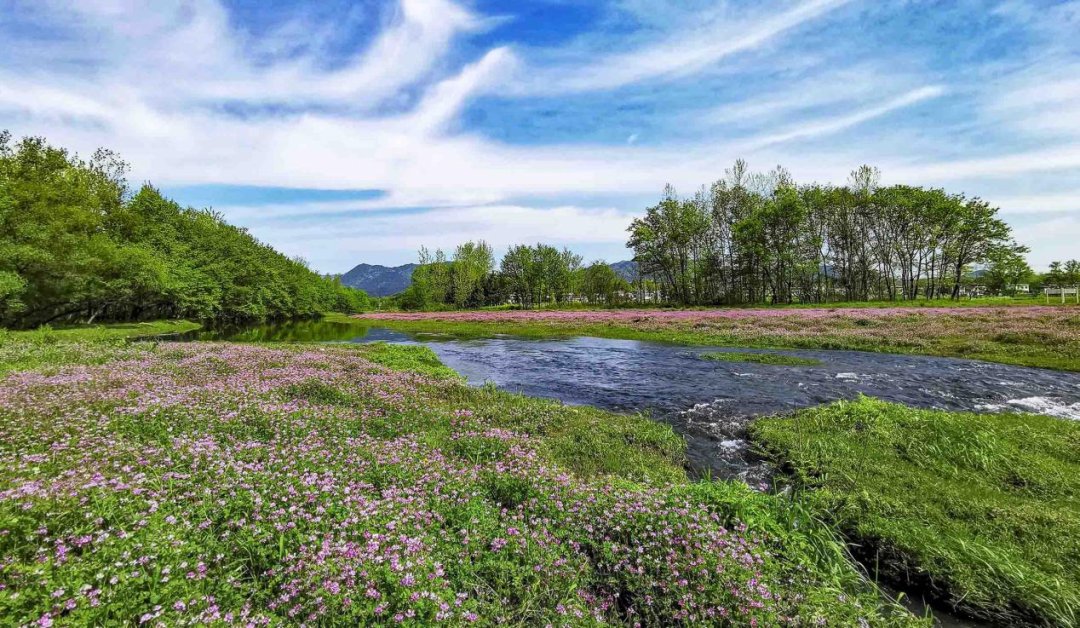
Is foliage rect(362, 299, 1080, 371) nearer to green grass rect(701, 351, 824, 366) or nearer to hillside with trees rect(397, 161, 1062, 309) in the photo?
green grass rect(701, 351, 824, 366)

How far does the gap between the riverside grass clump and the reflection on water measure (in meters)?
3.91

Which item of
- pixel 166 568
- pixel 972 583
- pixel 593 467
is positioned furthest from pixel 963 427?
pixel 166 568

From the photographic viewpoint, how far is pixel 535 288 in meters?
122

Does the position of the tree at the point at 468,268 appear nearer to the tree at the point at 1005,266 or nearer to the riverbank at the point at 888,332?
the riverbank at the point at 888,332

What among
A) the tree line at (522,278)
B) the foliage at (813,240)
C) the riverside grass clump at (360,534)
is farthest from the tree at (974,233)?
the riverside grass clump at (360,534)

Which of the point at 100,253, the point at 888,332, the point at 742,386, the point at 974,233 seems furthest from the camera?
the point at 974,233

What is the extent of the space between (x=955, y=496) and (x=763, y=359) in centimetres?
1650

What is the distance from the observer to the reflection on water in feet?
41.8

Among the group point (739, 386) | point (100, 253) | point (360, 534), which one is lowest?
point (739, 386)

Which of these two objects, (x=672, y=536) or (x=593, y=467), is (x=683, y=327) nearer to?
(x=593, y=467)

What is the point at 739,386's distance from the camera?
17.3 metres

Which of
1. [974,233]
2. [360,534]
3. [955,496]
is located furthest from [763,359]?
[974,233]

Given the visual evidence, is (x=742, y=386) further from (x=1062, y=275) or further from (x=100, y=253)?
(x=1062, y=275)

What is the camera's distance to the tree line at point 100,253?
3381 centimetres
